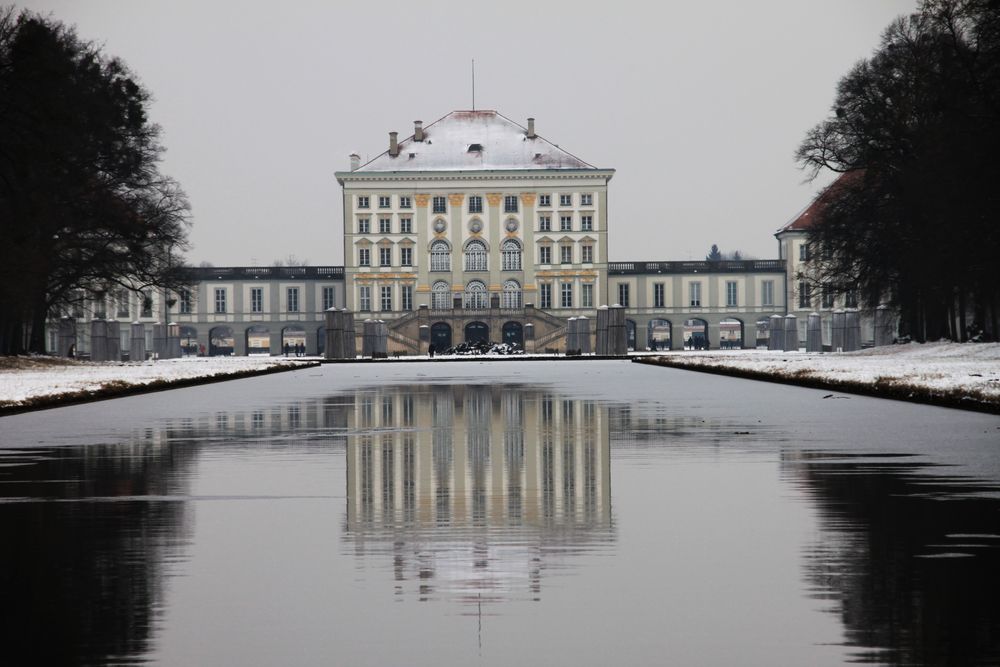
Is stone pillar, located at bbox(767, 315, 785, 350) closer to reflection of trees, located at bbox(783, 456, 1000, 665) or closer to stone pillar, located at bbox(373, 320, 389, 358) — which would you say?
stone pillar, located at bbox(373, 320, 389, 358)

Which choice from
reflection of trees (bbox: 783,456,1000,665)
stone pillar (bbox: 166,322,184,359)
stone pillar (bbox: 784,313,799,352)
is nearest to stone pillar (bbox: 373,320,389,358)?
stone pillar (bbox: 166,322,184,359)

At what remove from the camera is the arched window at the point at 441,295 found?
11575 cm

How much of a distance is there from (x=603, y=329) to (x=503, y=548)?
73.2m

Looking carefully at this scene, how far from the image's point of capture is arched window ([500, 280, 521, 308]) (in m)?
116

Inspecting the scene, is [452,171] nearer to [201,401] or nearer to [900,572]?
[201,401]

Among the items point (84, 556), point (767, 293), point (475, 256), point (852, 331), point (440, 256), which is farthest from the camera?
point (767, 293)

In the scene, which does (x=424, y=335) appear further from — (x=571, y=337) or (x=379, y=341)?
(x=571, y=337)

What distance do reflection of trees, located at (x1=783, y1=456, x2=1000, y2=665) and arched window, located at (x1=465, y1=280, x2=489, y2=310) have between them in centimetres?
10251

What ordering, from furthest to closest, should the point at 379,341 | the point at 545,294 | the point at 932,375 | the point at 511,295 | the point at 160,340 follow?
the point at 545,294
the point at 511,295
the point at 379,341
the point at 160,340
the point at 932,375

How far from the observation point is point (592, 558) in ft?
25.7

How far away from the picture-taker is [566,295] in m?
117

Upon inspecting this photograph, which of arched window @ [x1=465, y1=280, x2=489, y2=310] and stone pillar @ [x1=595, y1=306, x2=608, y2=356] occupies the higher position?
arched window @ [x1=465, y1=280, x2=489, y2=310]

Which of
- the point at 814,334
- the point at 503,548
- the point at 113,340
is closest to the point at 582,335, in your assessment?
the point at 814,334

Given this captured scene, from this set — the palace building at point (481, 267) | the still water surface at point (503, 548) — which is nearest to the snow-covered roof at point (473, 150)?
the palace building at point (481, 267)
